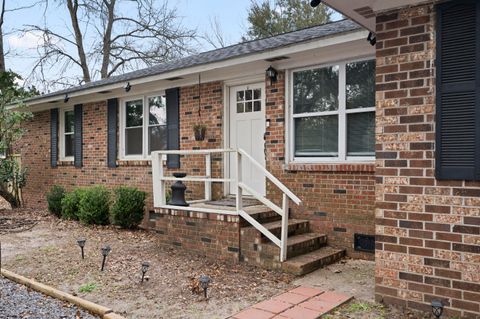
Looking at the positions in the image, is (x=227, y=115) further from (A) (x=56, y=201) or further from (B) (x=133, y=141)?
(A) (x=56, y=201)

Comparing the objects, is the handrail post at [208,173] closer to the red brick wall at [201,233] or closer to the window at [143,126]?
the red brick wall at [201,233]

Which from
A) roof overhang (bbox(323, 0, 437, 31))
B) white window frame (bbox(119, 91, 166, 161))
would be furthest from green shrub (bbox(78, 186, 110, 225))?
roof overhang (bbox(323, 0, 437, 31))

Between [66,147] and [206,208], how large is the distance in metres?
6.98

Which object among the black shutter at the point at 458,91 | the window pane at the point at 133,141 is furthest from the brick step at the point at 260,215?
the window pane at the point at 133,141

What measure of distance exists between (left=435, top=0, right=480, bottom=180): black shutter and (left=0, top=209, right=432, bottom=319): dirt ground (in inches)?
58.2

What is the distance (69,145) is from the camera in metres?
11.5

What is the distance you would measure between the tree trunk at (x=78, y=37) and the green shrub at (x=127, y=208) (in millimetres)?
17735

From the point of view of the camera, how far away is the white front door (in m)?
7.39

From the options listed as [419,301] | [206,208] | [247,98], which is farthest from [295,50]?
[419,301]

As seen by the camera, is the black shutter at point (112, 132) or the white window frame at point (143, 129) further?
the black shutter at point (112, 132)

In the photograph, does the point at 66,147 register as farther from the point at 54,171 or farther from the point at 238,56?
the point at 238,56

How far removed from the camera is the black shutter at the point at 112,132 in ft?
32.3

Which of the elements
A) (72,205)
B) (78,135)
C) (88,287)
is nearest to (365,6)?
(88,287)

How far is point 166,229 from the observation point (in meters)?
6.65
